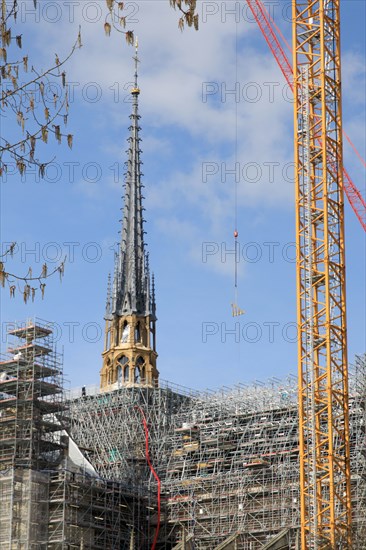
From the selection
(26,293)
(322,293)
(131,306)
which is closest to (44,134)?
(26,293)

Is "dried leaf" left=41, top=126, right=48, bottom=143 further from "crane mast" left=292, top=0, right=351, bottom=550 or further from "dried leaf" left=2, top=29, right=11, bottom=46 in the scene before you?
"crane mast" left=292, top=0, right=351, bottom=550

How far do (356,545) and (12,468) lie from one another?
2743 cm

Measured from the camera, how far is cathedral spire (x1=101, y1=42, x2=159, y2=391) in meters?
120

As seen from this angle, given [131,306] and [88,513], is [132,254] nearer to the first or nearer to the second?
[131,306]

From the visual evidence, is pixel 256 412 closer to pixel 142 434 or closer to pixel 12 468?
pixel 142 434

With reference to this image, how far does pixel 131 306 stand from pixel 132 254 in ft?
21.6

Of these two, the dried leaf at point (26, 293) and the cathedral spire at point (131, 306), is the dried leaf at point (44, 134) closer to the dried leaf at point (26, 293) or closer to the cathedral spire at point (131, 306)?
the dried leaf at point (26, 293)

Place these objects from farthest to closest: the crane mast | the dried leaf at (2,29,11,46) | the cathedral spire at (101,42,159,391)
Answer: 1. the cathedral spire at (101,42,159,391)
2. the crane mast
3. the dried leaf at (2,29,11,46)

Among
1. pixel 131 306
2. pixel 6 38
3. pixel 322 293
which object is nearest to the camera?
pixel 6 38

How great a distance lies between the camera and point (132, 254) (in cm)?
12719

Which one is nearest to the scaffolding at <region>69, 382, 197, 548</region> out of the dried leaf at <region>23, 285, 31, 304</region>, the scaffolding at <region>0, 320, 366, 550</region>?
the scaffolding at <region>0, 320, 366, 550</region>

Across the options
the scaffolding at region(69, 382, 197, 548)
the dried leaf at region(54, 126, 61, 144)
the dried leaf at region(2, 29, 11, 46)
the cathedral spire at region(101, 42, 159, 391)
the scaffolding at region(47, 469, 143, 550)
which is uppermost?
the cathedral spire at region(101, 42, 159, 391)

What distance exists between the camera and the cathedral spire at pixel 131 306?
12044 centimetres

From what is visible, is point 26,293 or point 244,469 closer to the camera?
point 26,293
